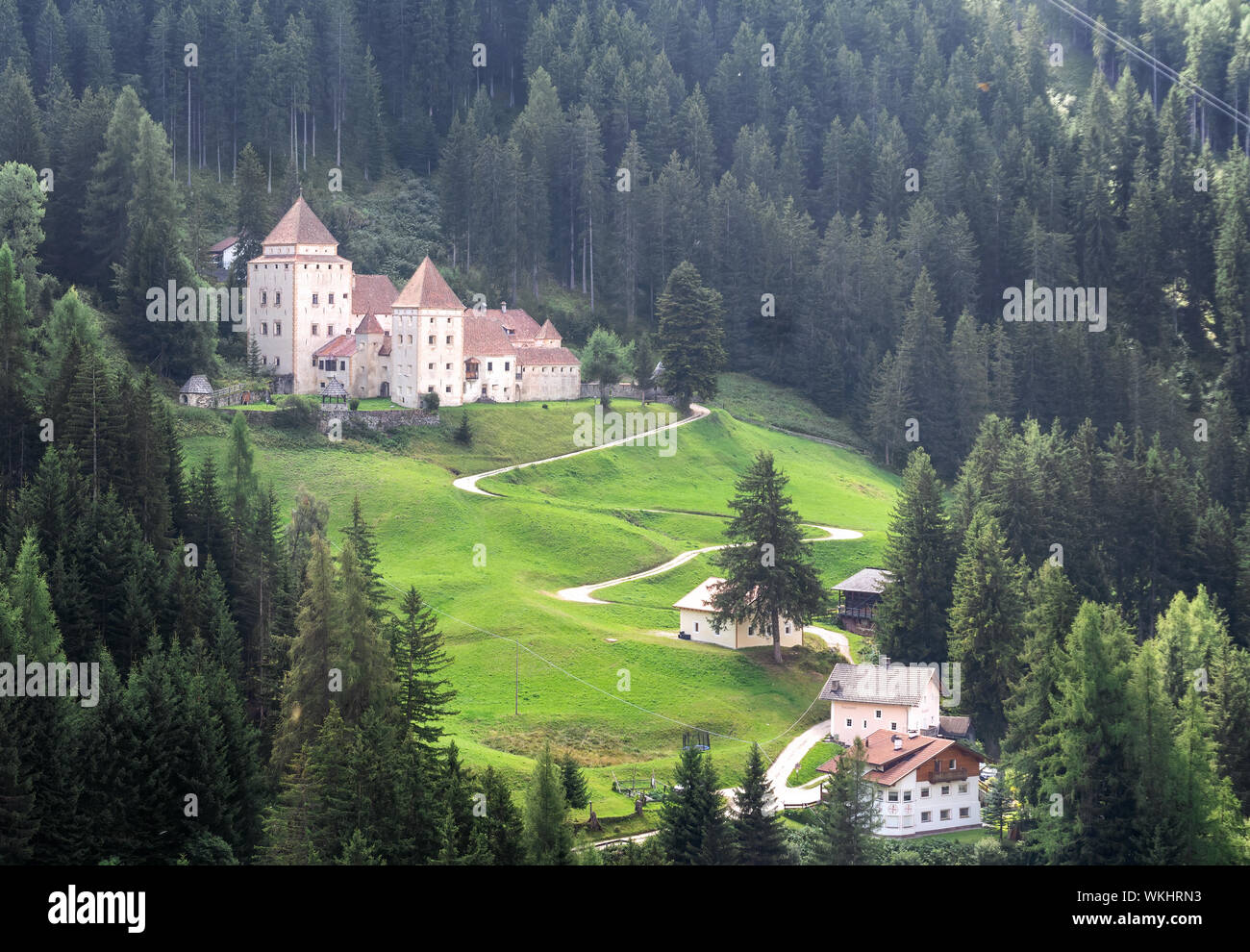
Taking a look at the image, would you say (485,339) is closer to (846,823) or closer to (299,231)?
(299,231)

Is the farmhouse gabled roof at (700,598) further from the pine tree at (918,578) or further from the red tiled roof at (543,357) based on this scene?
the red tiled roof at (543,357)

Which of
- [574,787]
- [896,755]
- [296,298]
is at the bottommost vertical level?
[896,755]

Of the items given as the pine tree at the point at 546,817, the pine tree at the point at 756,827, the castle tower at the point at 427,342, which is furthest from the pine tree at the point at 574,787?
the castle tower at the point at 427,342

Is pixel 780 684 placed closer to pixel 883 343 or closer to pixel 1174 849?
pixel 1174 849

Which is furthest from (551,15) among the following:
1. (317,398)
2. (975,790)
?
(975,790)

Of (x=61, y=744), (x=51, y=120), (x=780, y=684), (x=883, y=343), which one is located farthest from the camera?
(x=883, y=343)

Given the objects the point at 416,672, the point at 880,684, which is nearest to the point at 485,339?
the point at 880,684
